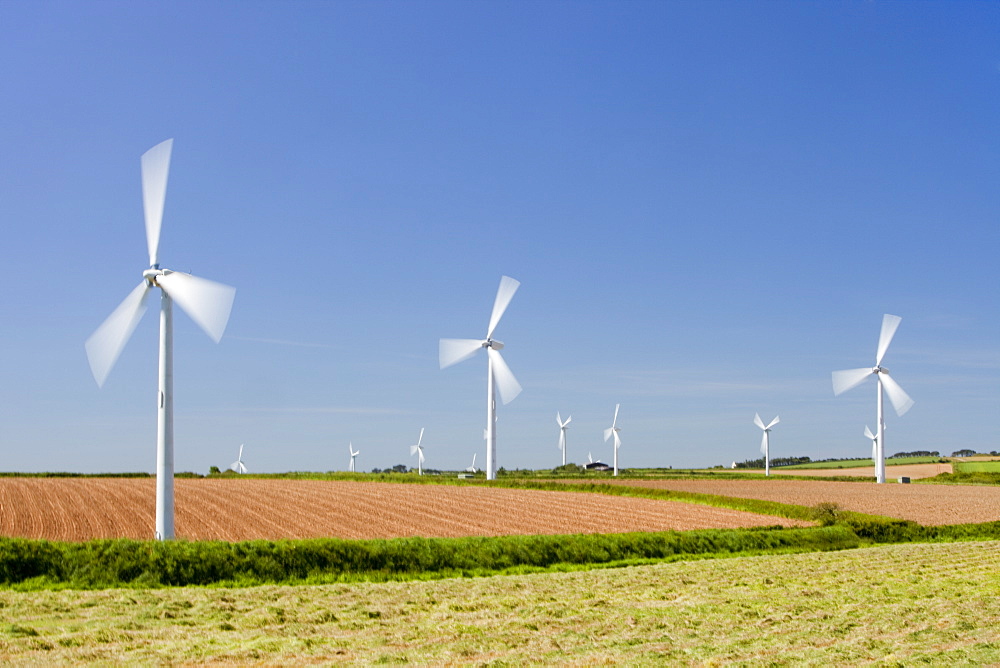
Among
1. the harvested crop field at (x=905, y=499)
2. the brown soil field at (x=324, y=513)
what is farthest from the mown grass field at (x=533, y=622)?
the harvested crop field at (x=905, y=499)

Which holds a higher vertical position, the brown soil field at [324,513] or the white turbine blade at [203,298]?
the white turbine blade at [203,298]

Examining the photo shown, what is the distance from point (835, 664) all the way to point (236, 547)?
1732cm

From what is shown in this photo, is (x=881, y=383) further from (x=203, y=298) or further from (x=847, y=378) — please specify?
(x=203, y=298)

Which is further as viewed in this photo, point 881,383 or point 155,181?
point 881,383

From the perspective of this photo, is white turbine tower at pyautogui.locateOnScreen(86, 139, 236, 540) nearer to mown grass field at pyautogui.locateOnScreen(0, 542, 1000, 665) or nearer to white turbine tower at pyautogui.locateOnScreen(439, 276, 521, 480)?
mown grass field at pyautogui.locateOnScreen(0, 542, 1000, 665)

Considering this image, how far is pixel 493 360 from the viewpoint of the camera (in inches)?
3374

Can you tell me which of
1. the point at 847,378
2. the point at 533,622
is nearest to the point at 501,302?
the point at 847,378

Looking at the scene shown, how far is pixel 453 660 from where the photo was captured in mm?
16203

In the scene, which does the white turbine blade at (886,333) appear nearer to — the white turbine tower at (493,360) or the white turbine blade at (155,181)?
the white turbine tower at (493,360)

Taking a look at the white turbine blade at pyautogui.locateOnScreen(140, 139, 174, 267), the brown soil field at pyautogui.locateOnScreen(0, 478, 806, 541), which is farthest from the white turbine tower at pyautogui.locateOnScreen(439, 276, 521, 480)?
the white turbine blade at pyautogui.locateOnScreen(140, 139, 174, 267)

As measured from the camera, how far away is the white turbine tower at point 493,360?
84.6m

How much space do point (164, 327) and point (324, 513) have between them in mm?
14706

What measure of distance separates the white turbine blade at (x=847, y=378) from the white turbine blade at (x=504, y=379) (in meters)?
37.2

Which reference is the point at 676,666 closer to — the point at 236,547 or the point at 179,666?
the point at 179,666
